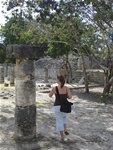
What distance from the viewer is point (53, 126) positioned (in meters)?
5.21

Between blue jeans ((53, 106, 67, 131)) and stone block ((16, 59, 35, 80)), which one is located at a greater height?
stone block ((16, 59, 35, 80))

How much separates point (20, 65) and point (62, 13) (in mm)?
7408

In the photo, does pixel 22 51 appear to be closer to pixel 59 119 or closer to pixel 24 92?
pixel 24 92

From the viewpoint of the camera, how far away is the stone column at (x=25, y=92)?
3959 millimetres

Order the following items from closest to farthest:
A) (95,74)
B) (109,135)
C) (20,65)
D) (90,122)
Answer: (20,65) < (109,135) < (90,122) < (95,74)

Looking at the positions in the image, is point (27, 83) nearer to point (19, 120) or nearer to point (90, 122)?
point (19, 120)

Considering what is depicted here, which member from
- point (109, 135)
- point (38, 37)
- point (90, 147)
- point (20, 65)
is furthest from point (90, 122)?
point (38, 37)

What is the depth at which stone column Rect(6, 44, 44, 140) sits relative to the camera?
3959 millimetres

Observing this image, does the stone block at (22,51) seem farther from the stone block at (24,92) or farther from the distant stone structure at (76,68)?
the distant stone structure at (76,68)

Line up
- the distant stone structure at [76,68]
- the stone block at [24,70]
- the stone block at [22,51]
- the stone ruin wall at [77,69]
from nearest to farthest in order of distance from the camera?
1. the stone block at [22,51]
2. the stone block at [24,70]
3. the stone ruin wall at [77,69]
4. the distant stone structure at [76,68]

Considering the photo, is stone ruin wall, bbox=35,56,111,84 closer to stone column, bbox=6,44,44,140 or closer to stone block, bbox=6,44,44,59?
stone column, bbox=6,44,44,140

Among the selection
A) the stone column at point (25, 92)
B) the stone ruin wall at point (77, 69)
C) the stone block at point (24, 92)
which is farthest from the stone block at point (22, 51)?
the stone ruin wall at point (77, 69)

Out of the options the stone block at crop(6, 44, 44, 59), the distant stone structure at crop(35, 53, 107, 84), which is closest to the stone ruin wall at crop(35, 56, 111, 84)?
the distant stone structure at crop(35, 53, 107, 84)

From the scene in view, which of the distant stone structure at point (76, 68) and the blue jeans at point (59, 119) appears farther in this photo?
the distant stone structure at point (76, 68)
